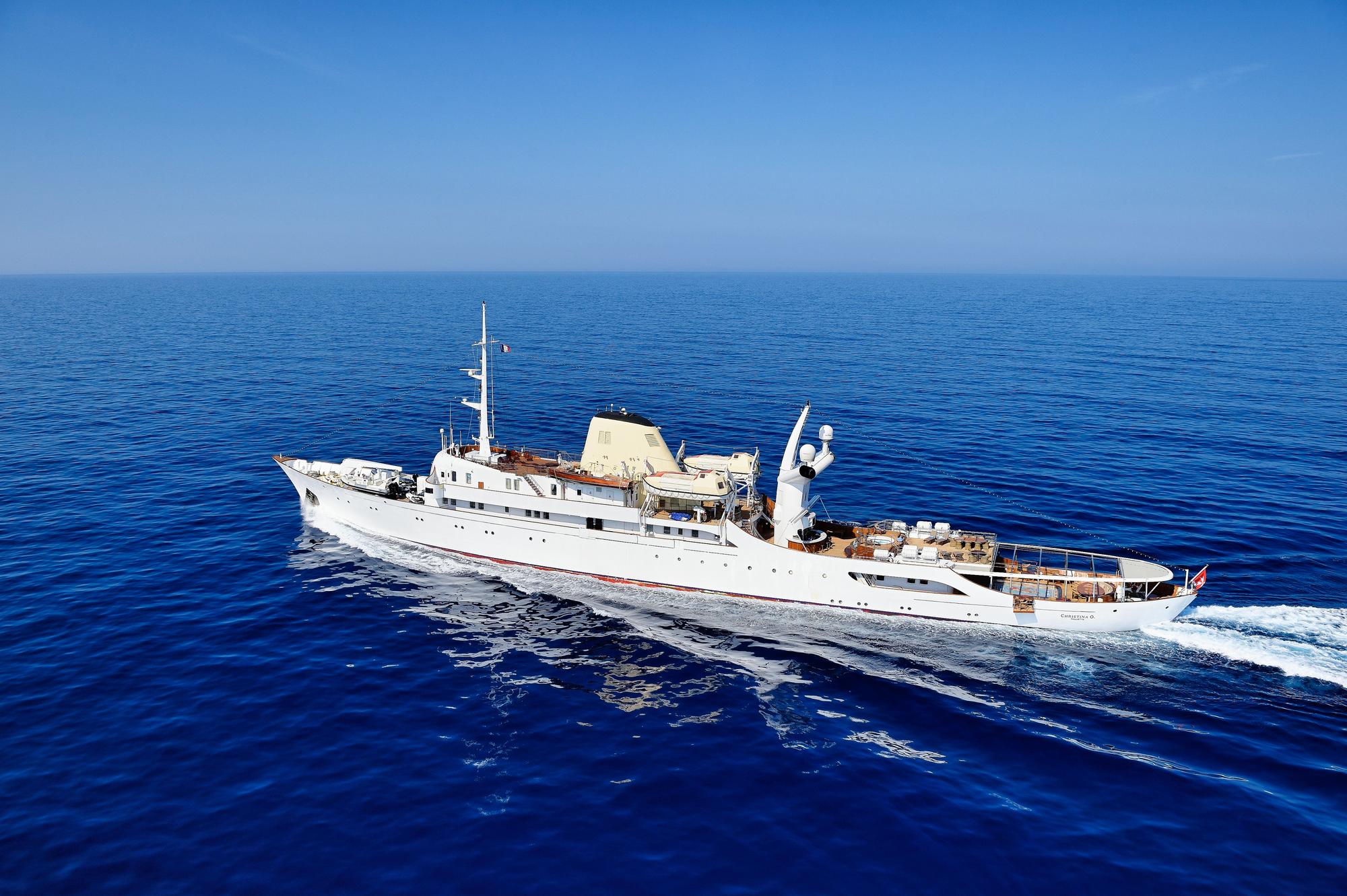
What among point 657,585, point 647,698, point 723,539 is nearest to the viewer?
point 647,698

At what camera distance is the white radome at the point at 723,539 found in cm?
3284

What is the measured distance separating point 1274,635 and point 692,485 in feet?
86.1

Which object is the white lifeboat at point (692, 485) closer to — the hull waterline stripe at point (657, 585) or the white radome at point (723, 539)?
the white radome at point (723, 539)

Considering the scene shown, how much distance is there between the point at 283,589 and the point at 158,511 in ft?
48.9

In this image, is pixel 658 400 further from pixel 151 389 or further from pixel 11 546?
pixel 151 389

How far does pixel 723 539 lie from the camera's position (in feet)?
117

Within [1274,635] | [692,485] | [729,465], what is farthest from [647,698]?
[1274,635]

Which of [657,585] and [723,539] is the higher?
[723,539]

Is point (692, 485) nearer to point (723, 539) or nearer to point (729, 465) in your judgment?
point (729, 465)

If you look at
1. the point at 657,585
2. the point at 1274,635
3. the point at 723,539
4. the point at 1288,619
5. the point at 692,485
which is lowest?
the point at 657,585

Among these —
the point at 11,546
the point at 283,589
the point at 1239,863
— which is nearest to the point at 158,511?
the point at 11,546

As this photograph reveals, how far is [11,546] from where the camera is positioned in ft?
124

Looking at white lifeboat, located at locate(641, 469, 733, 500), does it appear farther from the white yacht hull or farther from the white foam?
the white foam

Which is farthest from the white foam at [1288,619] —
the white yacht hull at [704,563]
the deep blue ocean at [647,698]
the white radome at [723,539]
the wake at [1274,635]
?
the white yacht hull at [704,563]
